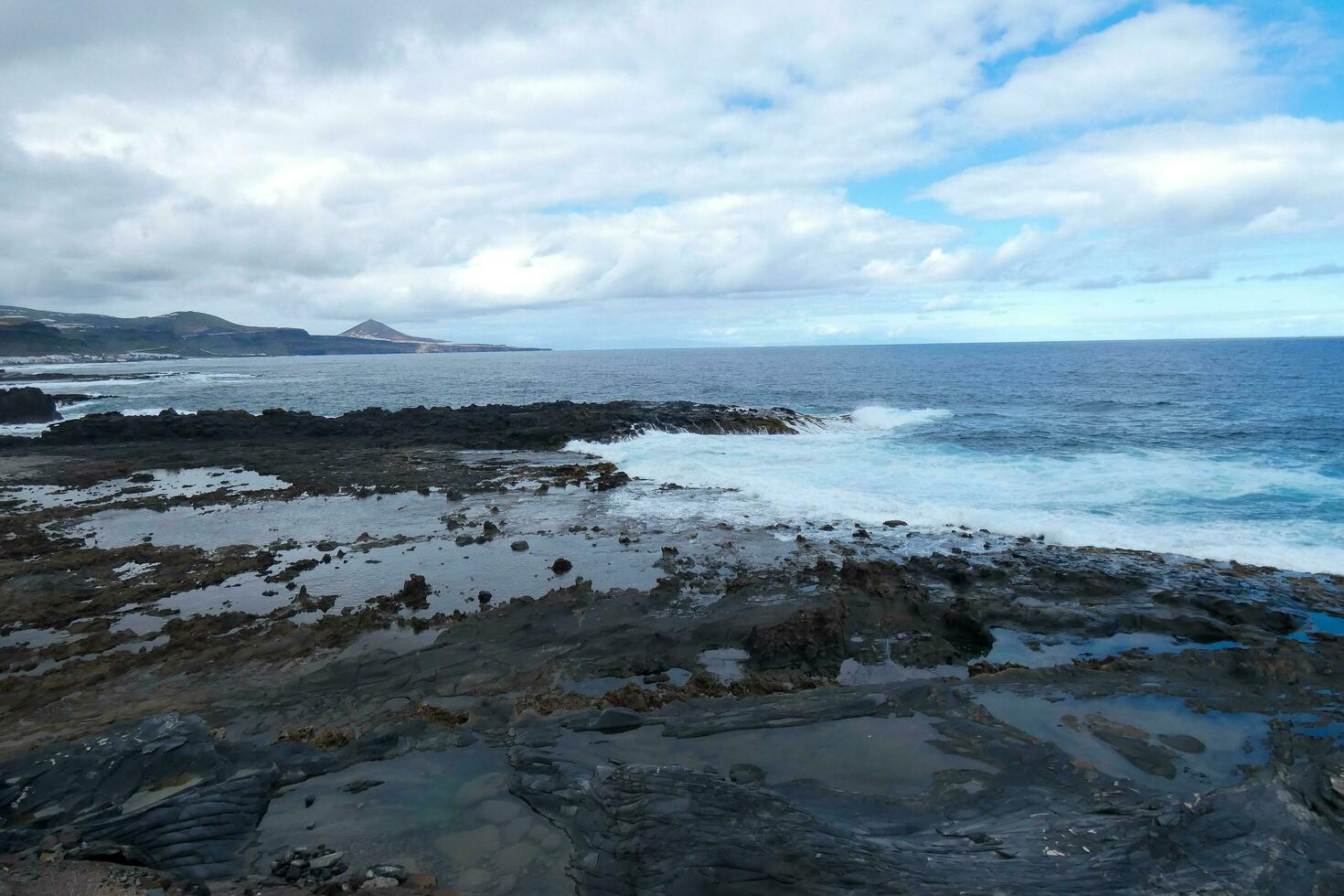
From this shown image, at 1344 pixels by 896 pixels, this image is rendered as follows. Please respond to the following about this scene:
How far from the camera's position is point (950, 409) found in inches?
1922

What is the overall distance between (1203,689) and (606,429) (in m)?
29.2

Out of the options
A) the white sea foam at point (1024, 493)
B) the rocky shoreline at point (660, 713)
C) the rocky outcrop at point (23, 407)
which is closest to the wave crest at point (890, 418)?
the white sea foam at point (1024, 493)

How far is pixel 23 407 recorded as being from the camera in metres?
41.9

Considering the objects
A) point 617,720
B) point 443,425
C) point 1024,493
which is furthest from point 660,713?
point 443,425

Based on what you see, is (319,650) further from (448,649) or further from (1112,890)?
(1112,890)

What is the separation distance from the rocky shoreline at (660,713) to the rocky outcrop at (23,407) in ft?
114

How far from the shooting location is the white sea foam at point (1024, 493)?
1641cm

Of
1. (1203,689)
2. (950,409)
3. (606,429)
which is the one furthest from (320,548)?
(950,409)

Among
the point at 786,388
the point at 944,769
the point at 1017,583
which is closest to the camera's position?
the point at 944,769

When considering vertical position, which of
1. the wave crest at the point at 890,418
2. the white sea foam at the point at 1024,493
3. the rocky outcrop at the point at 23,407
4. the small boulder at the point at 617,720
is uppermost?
the rocky outcrop at the point at 23,407

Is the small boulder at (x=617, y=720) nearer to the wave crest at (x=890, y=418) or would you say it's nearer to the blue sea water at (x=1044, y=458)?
the blue sea water at (x=1044, y=458)

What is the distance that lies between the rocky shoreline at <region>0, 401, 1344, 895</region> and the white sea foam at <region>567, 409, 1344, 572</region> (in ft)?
7.03

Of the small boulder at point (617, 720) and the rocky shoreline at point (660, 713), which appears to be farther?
the small boulder at point (617, 720)

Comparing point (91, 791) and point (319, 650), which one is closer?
point (91, 791)
